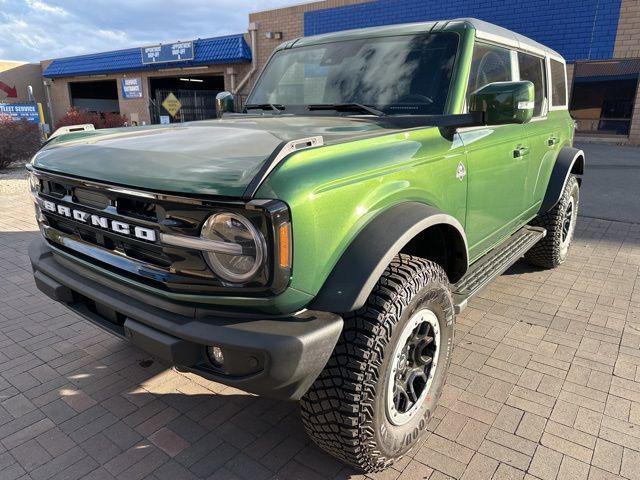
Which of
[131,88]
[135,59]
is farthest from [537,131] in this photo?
[131,88]

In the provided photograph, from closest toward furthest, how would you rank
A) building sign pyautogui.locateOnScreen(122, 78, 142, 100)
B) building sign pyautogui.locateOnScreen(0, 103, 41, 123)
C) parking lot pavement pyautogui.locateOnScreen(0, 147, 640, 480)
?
parking lot pavement pyautogui.locateOnScreen(0, 147, 640, 480) < building sign pyautogui.locateOnScreen(0, 103, 41, 123) < building sign pyautogui.locateOnScreen(122, 78, 142, 100)

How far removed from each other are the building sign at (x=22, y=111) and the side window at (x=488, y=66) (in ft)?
52.1

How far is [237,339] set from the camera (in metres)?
1.69

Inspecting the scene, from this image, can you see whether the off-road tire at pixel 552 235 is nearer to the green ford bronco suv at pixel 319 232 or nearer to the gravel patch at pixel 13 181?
the green ford bronco suv at pixel 319 232

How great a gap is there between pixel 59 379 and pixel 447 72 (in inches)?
123

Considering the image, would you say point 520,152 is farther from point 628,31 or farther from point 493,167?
point 628,31

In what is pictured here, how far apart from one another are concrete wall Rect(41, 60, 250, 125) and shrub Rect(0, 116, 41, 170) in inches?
356

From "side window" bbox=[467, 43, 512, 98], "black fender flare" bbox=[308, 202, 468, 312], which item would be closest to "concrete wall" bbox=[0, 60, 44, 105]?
"side window" bbox=[467, 43, 512, 98]

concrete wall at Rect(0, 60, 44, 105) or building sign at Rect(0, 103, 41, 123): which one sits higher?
concrete wall at Rect(0, 60, 44, 105)

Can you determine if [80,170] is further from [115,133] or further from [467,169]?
A: [467,169]

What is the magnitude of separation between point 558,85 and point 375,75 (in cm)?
261

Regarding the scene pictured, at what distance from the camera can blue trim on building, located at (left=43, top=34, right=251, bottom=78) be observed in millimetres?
18797

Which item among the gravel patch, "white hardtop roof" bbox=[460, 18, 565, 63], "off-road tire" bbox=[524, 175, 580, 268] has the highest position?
"white hardtop roof" bbox=[460, 18, 565, 63]

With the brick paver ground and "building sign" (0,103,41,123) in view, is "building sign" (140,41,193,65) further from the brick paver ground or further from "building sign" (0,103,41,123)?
Result: the brick paver ground
